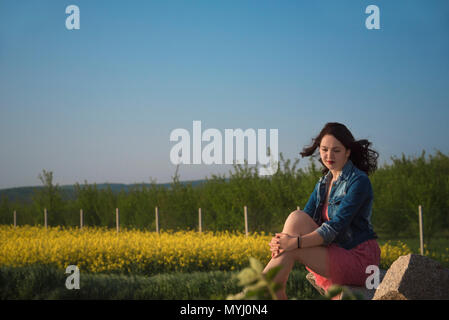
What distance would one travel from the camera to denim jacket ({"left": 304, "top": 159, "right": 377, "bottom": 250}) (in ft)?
8.26

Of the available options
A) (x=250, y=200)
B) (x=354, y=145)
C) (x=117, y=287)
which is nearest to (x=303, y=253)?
(x=354, y=145)

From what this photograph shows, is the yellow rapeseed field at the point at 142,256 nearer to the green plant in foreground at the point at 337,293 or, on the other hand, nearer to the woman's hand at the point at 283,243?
the woman's hand at the point at 283,243

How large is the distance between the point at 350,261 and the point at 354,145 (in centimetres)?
77

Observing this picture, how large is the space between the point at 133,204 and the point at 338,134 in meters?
14.0

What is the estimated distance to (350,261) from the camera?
261 centimetres

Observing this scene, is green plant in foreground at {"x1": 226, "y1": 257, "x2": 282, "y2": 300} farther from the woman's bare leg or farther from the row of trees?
the row of trees

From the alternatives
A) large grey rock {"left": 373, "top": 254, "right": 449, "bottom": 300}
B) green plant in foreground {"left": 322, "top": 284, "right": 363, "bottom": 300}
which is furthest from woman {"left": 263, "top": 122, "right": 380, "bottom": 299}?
green plant in foreground {"left": 322, "top": 284, "right": 363, "bottom": 300}

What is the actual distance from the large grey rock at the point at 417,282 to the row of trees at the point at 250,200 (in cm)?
870

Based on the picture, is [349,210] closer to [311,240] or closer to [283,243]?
[311,240]

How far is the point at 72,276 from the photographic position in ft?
17.0

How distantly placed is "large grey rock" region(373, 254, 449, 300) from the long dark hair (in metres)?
0.71

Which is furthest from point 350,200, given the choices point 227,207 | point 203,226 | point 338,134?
point 203,226
